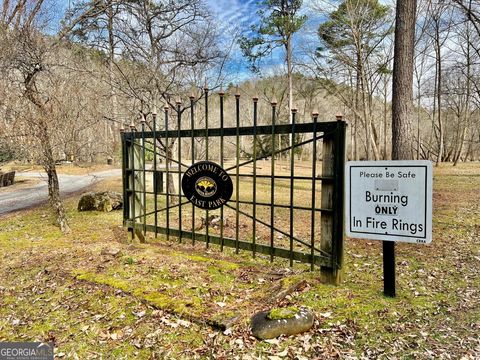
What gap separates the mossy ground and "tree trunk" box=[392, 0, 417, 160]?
1.98m

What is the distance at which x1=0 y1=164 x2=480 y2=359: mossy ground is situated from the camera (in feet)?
7.50

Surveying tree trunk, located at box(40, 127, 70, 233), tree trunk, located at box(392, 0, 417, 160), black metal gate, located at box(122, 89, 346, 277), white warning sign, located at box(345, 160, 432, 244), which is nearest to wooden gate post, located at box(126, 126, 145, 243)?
black metal gate, located at box(122, 89, 346, 277)

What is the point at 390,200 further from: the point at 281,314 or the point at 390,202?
the point at 281,314

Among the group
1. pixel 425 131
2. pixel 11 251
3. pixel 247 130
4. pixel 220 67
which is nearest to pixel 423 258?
pixel 247 130

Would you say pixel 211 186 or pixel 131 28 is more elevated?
pixel 131 28

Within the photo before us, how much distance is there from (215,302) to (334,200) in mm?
1559

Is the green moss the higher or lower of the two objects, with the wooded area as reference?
lower

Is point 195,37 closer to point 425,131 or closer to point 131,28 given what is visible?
point 131,28

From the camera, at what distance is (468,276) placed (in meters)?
3.59

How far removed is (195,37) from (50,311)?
8078mm

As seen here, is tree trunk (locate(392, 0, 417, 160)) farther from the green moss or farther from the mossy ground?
the green moss

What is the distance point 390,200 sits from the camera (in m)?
2.65

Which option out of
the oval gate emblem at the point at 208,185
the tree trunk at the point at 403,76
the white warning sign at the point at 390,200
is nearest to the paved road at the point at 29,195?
the oval gate emblem at the point at 208,185

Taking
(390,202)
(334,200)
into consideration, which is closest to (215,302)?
(334,200)
